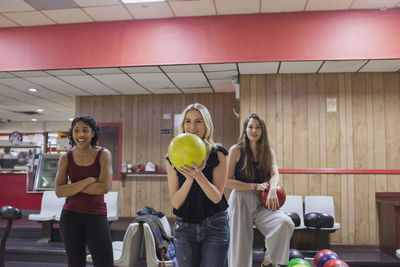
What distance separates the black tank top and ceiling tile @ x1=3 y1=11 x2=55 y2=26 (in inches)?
178

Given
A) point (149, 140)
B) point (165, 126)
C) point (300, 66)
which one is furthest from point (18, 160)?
point (300, 66)

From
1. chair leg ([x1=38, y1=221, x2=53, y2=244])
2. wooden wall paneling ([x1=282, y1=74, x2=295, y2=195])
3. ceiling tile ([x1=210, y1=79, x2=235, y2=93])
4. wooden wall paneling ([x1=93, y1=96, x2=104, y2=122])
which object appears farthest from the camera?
wooden wall paneling ([x1=93, y1=96, x2=104, y2=122])

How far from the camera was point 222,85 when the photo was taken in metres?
6.94

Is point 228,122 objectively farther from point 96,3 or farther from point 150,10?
point 96,3

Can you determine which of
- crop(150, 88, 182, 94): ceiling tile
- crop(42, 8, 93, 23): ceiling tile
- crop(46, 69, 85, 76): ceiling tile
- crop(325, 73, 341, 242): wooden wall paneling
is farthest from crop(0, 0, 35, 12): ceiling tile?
crop(325, 73, 341, 242): wooden wall paneling

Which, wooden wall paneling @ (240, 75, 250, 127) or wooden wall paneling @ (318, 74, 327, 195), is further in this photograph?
wooden wall paneling @ (240, 75, 250, 127)

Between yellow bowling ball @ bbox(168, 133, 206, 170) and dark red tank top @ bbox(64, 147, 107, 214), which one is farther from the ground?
yellow bowling ball @ bbox(168, 133, 206, 170)

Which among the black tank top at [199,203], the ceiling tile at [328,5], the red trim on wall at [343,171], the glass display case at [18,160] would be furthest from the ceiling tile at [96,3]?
the black tank top at [199,203]

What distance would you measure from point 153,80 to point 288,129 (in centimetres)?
256

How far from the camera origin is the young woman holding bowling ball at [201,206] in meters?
1.74

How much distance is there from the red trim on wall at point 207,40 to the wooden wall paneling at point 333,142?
0.78 metres

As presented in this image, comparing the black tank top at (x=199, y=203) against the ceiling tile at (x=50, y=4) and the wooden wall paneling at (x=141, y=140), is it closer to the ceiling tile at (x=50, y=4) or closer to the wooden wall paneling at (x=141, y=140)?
the ceiling tile at (x=50, y=4)

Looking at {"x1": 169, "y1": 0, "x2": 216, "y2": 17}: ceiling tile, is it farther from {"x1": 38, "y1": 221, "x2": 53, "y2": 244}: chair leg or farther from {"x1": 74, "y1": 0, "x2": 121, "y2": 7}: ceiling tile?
{"x1": 38, "y1": 221, "x2": 53, "y2": 244}: chair leg

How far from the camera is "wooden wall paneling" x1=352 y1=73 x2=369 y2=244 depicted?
212 inches
